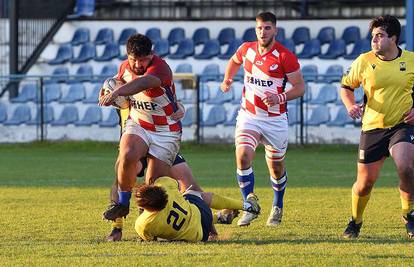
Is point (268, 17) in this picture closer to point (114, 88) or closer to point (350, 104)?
point (350, 104)

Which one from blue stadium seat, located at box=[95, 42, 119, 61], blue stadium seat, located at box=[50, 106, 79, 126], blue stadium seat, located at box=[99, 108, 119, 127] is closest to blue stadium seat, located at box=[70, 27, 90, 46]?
blue stadium seat, located at box=[95, 42, 119, 61]

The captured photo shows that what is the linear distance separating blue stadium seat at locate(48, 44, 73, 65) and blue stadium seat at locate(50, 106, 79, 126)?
2.20 m

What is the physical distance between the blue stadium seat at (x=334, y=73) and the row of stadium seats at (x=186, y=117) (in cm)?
66

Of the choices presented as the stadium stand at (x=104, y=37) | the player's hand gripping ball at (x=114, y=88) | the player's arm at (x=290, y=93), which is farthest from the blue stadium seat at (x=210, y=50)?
the player's hand gripping ball at (x=114, y=88)

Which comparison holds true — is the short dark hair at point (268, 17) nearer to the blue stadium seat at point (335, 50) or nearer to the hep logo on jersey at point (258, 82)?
the hep logo on jersey at point (258, 82)

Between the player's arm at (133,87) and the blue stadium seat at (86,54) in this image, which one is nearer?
the player's arm at (133,87)

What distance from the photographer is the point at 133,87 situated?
10.2 metres

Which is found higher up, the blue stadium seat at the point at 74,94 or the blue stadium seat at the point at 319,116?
the blue stadium seat at the point at 74,94

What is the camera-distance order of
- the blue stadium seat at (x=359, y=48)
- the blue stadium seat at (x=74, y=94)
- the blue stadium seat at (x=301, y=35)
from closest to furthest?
the blue stadium seat at (x=359, y=48), the blue stadium seat at (x=74, y=94), the blue stadium seat at (x=301, y=35)

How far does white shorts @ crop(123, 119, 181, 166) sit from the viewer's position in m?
10.6

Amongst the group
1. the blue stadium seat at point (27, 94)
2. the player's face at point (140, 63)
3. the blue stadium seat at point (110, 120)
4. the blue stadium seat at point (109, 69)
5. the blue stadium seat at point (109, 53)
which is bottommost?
the blue stadium seat at point (110, 120)

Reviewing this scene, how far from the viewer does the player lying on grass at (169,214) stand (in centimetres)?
967

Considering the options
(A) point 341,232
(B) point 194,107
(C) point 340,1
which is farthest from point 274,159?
(C) point 340,1

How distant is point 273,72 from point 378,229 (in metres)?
2.03
